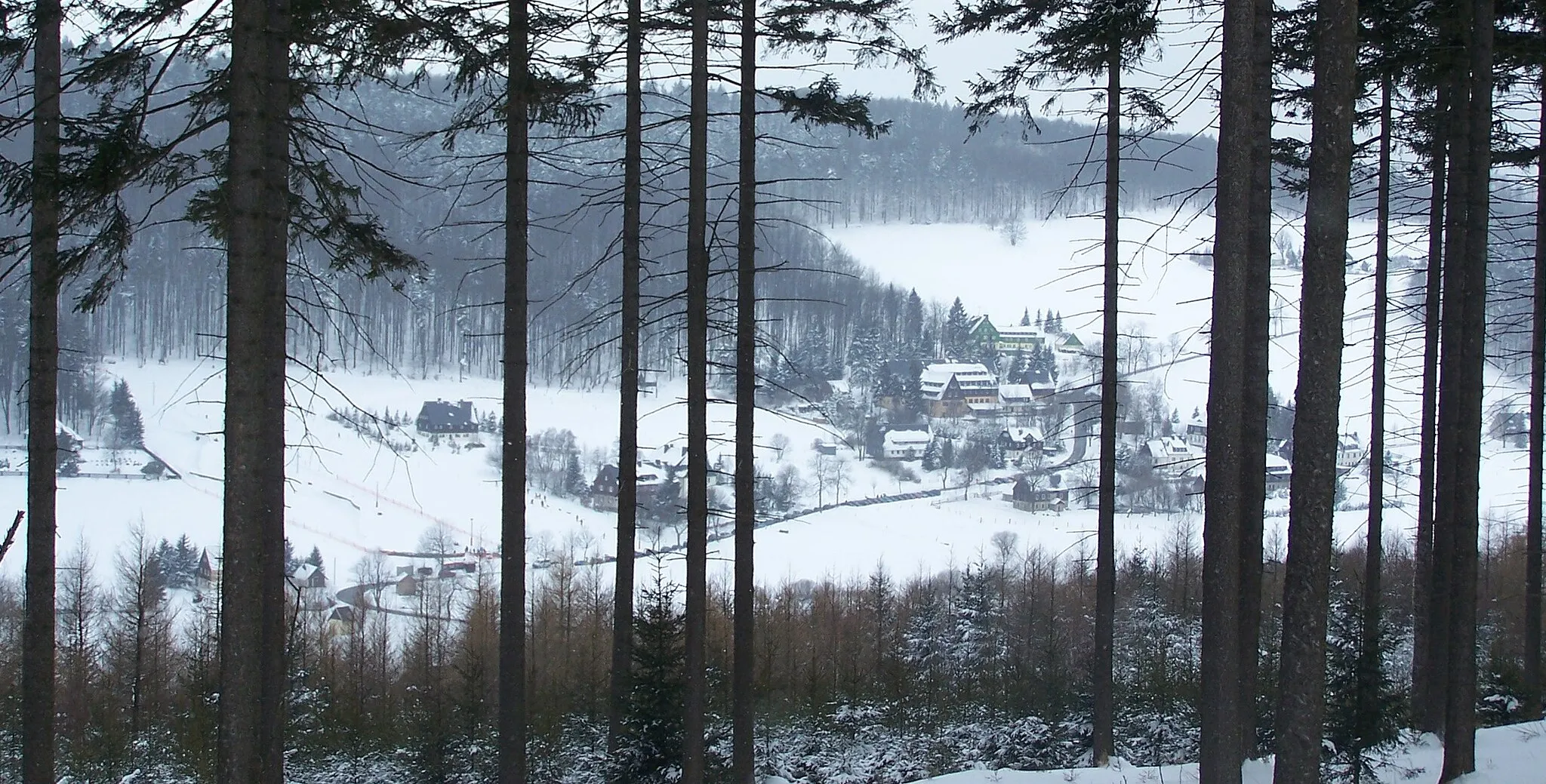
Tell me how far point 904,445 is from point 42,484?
137ft

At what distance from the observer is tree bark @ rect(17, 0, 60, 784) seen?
20.7 feet

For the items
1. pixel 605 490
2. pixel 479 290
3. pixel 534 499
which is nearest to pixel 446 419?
pixel 534 499

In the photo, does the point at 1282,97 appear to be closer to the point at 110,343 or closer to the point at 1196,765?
the point at 1196,765

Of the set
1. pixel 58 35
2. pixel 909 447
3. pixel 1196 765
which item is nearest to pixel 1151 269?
pixel 909 447

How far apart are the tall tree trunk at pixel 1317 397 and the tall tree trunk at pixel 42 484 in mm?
7995

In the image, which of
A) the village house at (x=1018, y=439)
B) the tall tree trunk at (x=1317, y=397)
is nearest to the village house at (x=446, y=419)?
the village house at (x=1018, y=439)

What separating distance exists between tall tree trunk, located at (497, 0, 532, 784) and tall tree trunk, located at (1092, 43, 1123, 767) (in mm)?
5575

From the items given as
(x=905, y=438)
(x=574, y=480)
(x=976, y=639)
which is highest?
(x=905, y=438)

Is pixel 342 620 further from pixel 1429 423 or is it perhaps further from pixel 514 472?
pixel 1429 423

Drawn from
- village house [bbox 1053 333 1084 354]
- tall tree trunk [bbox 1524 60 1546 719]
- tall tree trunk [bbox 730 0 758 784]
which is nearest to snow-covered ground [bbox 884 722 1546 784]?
tall tree trunk [bbox 1524 60 1546 719]

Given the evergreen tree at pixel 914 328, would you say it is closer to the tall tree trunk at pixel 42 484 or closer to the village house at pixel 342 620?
the village house at pixel 342 620

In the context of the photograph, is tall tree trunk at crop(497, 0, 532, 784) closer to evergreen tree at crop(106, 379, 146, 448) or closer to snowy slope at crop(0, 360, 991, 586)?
snowy slope at crop(0, 360, 991, 586)

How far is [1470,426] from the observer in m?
8.25

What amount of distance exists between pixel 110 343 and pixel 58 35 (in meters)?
62.1
